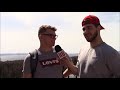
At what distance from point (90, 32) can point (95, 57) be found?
0.31m

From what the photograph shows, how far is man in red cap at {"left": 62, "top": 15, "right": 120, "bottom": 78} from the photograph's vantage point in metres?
3.50

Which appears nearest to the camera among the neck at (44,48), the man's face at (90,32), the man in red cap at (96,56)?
the man in red cap at (96,56)

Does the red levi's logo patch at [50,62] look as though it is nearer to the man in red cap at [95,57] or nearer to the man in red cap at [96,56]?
the man in red cap at [95,57]

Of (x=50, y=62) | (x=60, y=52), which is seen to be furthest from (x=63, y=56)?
(x=50, y=62)

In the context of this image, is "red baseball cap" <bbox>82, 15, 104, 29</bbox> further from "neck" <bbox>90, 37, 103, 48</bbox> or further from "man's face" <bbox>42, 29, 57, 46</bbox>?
"man's face" <bbox>42, 29, 57, 46</bbox>

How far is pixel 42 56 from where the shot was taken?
3.85 meters

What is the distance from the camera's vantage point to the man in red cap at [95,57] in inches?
138

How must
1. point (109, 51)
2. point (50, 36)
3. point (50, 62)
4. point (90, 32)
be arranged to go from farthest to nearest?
point (50, 36) < point (50, 62) < point (90, 32) < point (109, 51)

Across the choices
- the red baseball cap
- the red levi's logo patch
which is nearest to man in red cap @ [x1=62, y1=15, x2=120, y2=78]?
the red baseball cap

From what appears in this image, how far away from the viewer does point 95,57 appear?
11.8 feet

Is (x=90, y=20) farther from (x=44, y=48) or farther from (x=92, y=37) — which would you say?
(x=44, y=48)

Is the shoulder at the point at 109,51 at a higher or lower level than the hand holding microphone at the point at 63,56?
higher

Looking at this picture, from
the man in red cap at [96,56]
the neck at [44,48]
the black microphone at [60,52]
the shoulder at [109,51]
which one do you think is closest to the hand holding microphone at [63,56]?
the black microphone at [60,52]
